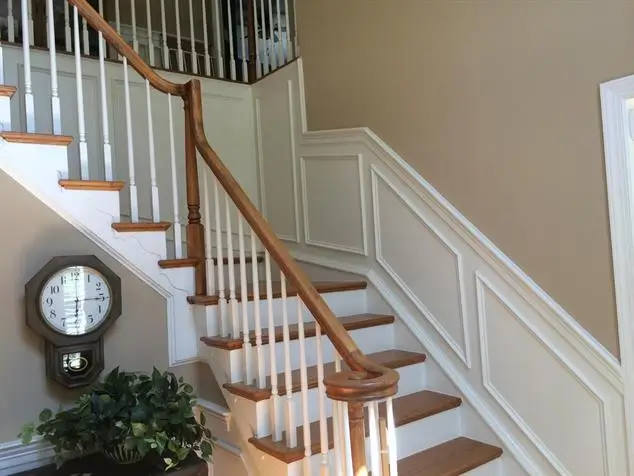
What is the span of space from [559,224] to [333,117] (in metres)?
1.61

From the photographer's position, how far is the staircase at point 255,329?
2100 millimetres

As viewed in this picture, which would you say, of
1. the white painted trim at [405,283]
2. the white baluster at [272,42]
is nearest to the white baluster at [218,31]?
the white baluster at [272,42]

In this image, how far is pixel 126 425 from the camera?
196 cm

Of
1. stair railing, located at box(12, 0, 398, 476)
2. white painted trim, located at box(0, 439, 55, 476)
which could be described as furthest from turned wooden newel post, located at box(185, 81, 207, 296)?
white painted trim, located at box(0, 439, 55, 476)

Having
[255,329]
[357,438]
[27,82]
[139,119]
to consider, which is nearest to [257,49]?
[139,119]

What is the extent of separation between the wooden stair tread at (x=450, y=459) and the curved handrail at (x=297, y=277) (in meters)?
0.82

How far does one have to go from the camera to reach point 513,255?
2559 mm

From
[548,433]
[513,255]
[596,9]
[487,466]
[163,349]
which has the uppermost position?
[596,9]

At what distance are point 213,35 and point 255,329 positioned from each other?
2.94m

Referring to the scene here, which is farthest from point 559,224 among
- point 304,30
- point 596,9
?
point 304,30

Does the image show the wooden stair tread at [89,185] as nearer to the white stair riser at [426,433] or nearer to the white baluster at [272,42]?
the white stair riser at [426,433]

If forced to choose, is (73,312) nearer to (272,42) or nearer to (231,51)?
(272,42)

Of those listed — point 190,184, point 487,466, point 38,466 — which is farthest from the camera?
point 190,184

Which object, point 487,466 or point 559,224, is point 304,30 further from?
point 487,466
